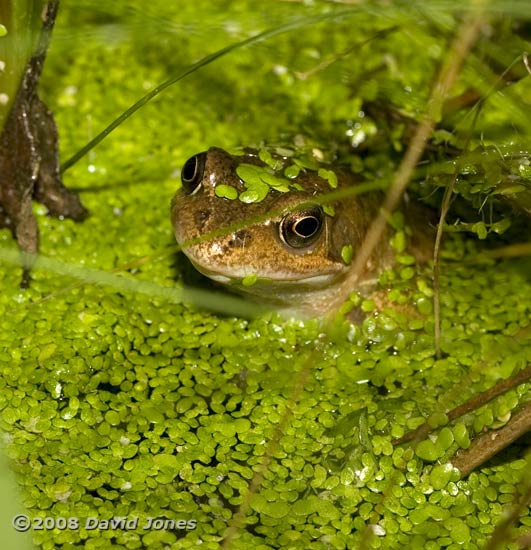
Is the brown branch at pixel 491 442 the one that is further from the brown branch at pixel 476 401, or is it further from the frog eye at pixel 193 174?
the frog eye at pixel 193 174

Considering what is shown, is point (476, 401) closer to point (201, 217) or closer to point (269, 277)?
point (269, 277)

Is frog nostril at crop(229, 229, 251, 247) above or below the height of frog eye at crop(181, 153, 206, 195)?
below

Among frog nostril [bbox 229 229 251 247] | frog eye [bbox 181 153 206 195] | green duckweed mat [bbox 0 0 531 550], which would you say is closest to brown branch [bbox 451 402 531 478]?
green duckweed mat [bbox 0 0 531 550]

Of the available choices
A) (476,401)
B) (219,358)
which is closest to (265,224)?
(219,358)

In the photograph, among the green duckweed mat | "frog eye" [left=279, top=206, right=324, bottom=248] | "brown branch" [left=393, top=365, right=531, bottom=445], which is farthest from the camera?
"frog eye" [left=279, top=206, right=324, bottom=248]

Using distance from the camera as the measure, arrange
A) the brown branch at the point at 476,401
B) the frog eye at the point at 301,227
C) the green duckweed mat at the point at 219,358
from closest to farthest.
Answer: the green duckweed mat at the point at 219,358 < the brown branch at the point at 476,401 < the frog eye at the point at 301,227

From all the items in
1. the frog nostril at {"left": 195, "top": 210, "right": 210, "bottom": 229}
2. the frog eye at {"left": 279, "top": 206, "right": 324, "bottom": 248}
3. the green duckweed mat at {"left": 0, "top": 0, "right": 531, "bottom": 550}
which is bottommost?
the green duckweed mat at {"left": 0, "top": 0, "right": 531, "bottom": 550}

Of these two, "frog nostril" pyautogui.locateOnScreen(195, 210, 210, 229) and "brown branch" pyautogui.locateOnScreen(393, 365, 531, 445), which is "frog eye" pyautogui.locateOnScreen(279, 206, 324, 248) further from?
"brown branch" pyautogui.locateOnScreen(393, 365, 531, 445)

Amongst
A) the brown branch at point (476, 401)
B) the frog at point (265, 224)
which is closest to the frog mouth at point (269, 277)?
the frog at point (265, 224)
